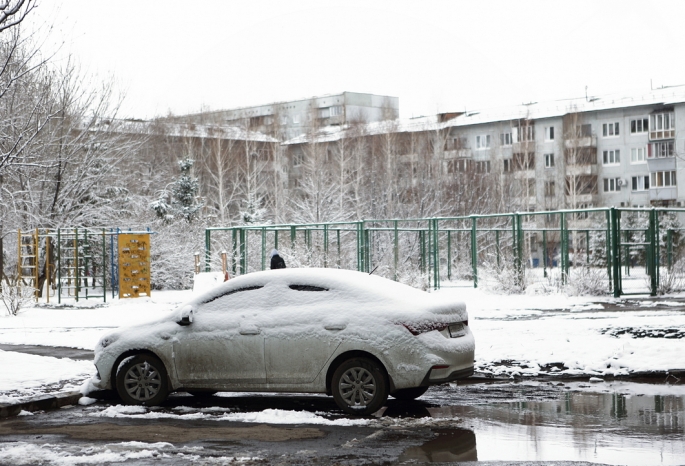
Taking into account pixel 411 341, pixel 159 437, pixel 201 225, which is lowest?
pixel 159 437

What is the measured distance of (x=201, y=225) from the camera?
42.2 metres

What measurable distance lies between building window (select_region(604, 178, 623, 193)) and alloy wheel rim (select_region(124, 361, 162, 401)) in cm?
7027

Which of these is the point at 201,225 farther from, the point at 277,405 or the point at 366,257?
the point at 277,405

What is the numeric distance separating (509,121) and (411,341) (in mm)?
71917

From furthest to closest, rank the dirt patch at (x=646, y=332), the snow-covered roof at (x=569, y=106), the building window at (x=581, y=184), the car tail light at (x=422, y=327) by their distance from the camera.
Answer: the snow-covered roof at (x=569, y=106) → the building window at (x=581, y=184) → the dirt patch at (x=646, y=332) → the car tail light at (x=422, y=327)

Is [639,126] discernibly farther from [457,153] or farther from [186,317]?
[186,317]

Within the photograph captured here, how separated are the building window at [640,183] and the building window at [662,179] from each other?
295 cm

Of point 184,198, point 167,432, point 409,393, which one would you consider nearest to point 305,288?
point 409,393

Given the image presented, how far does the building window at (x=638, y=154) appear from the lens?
247 feet

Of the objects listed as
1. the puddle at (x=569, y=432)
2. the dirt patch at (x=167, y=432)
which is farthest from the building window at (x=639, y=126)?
the dirt patch at (x=167, y=432)

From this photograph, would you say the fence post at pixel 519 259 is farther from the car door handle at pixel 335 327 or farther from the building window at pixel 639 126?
the building window at pixel 639 126

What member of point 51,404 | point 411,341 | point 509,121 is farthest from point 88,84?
point 509,121

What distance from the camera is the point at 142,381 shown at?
10.7 meters

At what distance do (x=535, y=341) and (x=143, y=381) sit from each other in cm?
638
